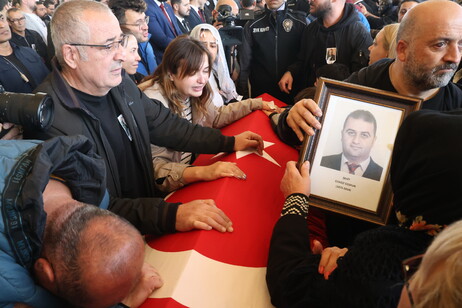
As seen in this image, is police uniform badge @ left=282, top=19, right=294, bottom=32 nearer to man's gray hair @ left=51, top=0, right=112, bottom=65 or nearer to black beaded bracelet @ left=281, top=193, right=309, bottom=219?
man's gray hair @ left=51, top=0, right=112, bottom=65

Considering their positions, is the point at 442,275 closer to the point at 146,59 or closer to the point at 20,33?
the point at 146,59

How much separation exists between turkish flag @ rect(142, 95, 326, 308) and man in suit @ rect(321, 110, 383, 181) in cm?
30

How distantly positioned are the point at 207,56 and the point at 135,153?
3.32ft

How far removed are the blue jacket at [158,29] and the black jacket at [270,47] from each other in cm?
121

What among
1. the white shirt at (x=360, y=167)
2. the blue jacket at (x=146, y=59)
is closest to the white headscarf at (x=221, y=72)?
the blue jacket at (x=146, y=59)

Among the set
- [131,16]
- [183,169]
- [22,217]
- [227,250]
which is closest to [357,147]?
[227,250]

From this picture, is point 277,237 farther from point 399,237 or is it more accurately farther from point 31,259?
point 31,259

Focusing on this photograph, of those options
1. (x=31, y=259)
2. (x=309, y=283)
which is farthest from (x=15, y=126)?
(x=309, y=283)

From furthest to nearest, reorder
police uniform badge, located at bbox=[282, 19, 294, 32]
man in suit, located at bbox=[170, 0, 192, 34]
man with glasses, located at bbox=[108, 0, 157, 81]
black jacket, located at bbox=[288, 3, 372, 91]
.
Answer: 1. man in suit, located at bbox=[170, 0, 192, 34]
2. police uniform badge, located at bbox=[282, 19, 294, 32]
3. man with glasses, located at bbox=[108, 0, 157, 81]
4. black jacket, located at bbox=[288, 3, 372, 91]

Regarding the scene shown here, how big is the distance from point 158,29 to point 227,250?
152 inches

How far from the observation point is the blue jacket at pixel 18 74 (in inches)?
104

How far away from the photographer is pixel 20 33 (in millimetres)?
3871

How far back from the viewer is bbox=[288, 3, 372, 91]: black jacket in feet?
9.71

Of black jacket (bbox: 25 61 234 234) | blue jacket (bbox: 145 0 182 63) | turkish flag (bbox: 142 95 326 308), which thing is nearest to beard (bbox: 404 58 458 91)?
turkish flag (bbox: 142 95 326 308)
